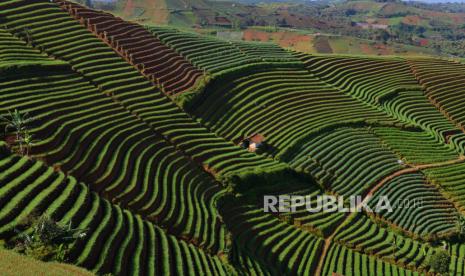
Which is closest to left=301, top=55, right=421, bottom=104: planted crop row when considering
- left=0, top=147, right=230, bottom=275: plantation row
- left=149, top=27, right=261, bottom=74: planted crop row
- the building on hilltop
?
left=149, top=27, right=261, bottom=74: planted crop row

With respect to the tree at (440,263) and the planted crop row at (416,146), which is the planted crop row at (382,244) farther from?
the planted crop row at (416,146)

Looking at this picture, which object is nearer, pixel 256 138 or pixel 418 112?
pixel 256 138

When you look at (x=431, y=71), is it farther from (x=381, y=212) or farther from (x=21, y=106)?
(x=21, y=106)

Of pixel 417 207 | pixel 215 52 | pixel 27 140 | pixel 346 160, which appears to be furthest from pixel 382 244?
pixel 215 52

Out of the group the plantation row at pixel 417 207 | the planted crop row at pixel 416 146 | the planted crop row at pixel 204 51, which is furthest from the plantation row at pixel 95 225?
the planted crop row at pixel 416 146

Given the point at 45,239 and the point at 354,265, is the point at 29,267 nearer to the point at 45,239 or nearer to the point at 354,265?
the point at 45,239

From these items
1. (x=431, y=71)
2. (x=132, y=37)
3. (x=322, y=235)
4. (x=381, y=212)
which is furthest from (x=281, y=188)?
(x=431, y=71)

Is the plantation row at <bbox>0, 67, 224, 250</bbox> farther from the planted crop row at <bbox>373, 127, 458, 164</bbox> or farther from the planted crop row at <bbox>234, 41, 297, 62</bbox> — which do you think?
→ the planted crop row at <bbox>234, 41, 297, 62</bbox>
